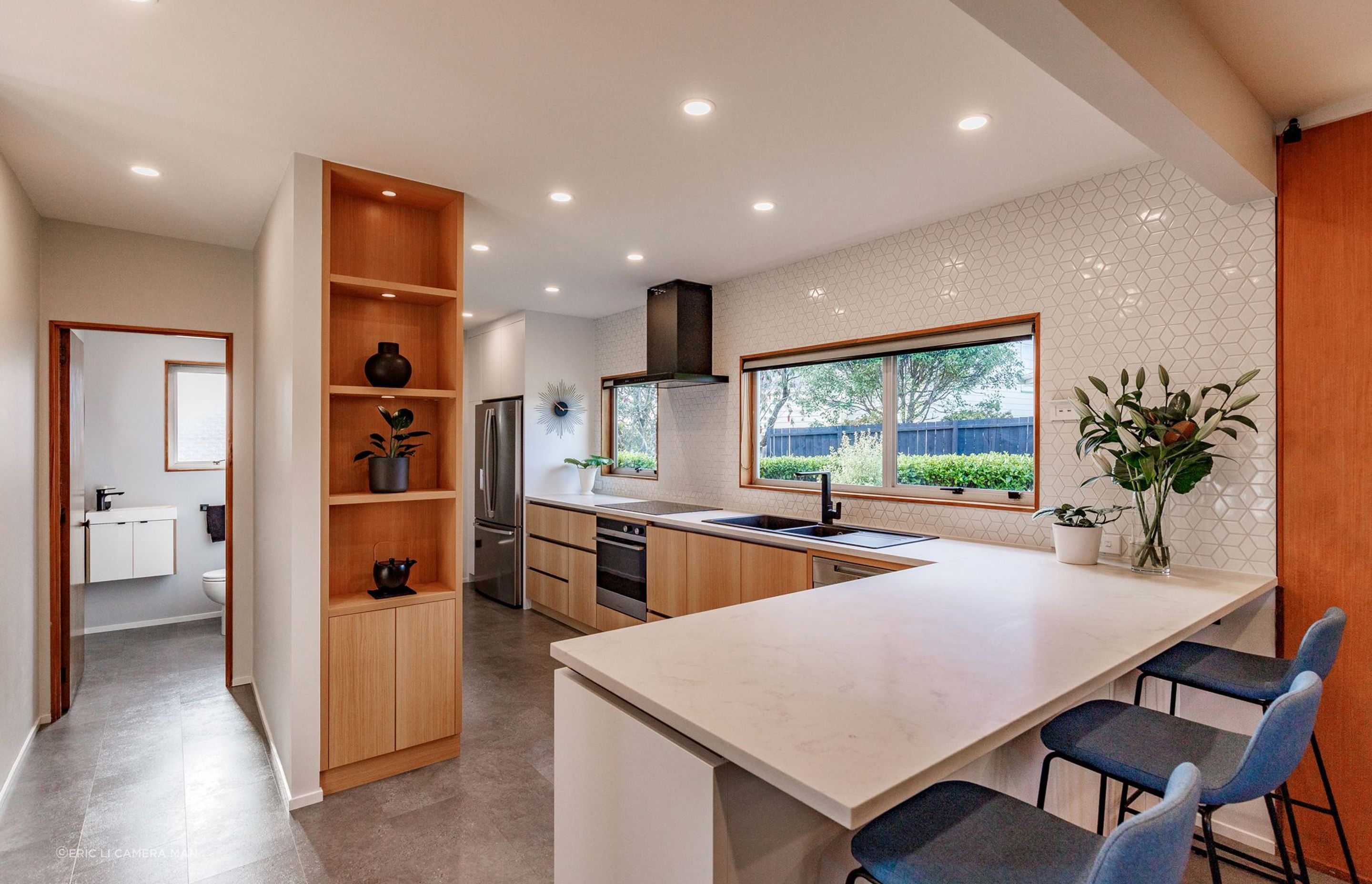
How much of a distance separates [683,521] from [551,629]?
1.68 metres

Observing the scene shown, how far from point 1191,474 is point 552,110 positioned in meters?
2.52

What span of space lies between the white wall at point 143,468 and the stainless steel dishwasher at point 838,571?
4.52m

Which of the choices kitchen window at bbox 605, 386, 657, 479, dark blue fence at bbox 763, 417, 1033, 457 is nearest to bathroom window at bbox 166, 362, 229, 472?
kitchen window at bbox 605, 386, 657, 479

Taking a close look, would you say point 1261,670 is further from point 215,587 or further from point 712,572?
point 215,587

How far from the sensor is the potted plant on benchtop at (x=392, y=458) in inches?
108

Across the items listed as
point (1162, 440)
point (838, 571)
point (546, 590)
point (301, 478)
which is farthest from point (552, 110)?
point (546, 590)

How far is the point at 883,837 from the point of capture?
44.3 inches

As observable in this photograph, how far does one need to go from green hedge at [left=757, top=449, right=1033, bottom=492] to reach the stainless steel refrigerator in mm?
2707

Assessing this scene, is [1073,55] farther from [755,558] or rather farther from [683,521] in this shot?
[683,521]

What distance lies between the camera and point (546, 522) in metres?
5.05

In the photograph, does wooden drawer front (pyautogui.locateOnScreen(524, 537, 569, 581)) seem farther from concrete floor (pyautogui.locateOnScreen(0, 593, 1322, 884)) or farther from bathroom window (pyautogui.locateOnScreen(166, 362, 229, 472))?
bathroom window (pyautogui.locateOnScreen(166, 362, 229, 472))

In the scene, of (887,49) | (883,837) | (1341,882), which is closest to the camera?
(883,837)

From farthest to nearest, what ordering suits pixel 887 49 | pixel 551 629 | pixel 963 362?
1. pixel 551 629
2. pixel 963 362
3. pixel 887 49

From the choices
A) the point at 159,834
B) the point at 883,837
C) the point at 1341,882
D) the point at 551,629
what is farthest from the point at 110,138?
the point at 1341,882
